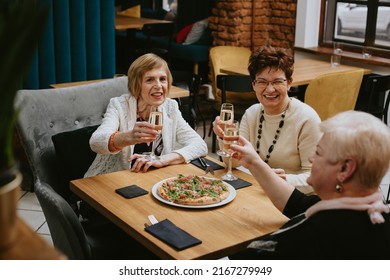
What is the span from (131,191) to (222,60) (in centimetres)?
387

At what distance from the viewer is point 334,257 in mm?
1714

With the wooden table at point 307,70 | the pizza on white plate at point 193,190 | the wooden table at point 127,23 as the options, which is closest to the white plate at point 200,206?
the pizza on white plate at point 193,190

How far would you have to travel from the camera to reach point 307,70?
5840mm

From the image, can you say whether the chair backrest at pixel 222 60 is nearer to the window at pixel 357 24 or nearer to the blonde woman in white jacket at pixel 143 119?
the window at pixel 357 24

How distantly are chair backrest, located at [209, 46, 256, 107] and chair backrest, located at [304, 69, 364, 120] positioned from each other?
3.30 feet

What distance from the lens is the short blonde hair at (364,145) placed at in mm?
1714

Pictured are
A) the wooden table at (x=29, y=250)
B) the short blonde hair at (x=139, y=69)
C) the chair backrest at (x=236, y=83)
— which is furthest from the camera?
the chair backrest at (x=236, y=83)

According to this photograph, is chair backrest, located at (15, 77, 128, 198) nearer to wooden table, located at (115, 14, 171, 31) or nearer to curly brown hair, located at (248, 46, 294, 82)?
curly brown hair, located at (248, 46, 294, 82)

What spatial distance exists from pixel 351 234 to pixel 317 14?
221 inches

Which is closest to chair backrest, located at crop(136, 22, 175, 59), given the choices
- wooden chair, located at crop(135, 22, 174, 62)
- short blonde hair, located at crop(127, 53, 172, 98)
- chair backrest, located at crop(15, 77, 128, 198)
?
wooden chair, located at crop(135, 22, 174, 62)

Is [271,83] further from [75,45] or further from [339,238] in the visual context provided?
[75,45]

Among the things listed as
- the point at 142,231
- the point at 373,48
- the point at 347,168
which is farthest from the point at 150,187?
the point at 373,48

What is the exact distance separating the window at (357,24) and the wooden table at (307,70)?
470 mm

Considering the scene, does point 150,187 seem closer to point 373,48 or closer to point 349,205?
point 349,205
